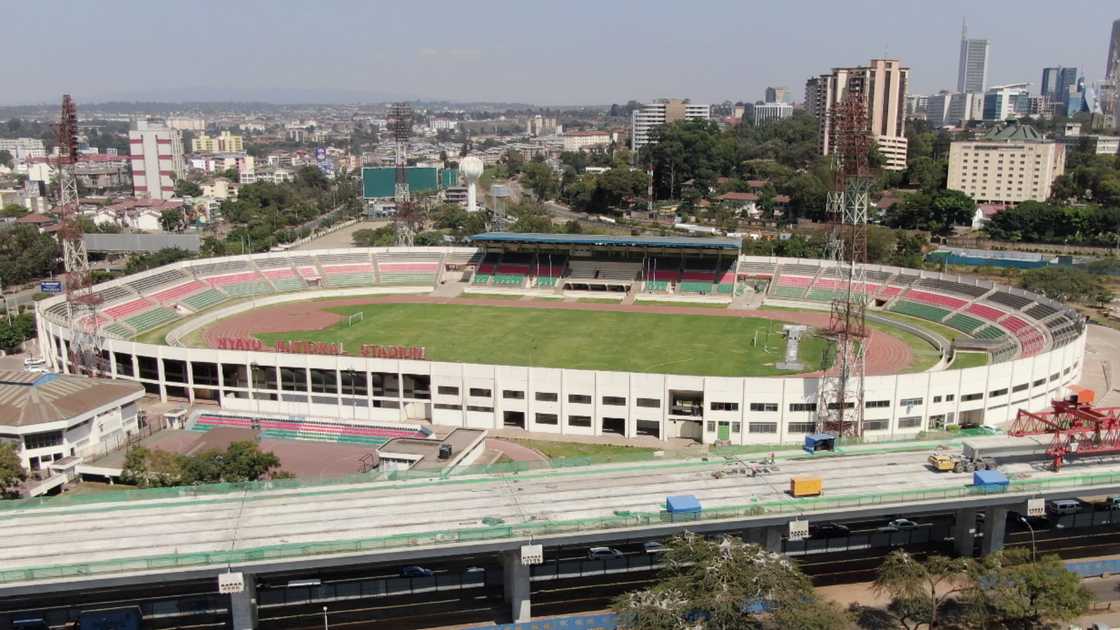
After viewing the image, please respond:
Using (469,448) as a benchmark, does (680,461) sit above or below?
above

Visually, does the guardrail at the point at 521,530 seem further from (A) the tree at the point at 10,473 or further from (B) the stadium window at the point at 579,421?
(B) the stadium window at the point at 579,421

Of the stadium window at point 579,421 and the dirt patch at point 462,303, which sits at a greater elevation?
the dirt patch at point 462,303

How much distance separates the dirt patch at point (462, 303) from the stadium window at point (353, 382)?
57.2 ft

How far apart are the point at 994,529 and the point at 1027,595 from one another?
5.55m

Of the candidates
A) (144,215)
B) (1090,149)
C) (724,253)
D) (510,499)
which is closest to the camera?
(510,499)

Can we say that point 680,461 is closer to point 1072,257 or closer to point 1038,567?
point 1038,567

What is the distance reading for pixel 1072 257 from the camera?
4405 inches

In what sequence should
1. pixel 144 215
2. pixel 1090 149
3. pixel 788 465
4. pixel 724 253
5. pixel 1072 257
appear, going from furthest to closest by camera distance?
1. pixel 1090 149
2. pixel 144 215
3. pixel 1072 257
4. pixel 724 253
5. pixel 788 465

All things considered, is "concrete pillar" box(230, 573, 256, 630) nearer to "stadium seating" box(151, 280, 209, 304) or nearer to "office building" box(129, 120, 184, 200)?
"stadium seating" box(151, 280, 209, 304)

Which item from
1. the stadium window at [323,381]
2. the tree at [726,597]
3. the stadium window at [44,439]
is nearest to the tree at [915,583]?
the tree at [726,597]

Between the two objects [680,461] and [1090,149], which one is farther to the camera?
[1090,149]

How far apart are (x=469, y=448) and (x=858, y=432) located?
2281cm

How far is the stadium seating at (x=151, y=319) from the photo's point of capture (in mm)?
75625

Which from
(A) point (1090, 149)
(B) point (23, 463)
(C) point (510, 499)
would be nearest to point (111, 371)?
(B) point (23, 463)
